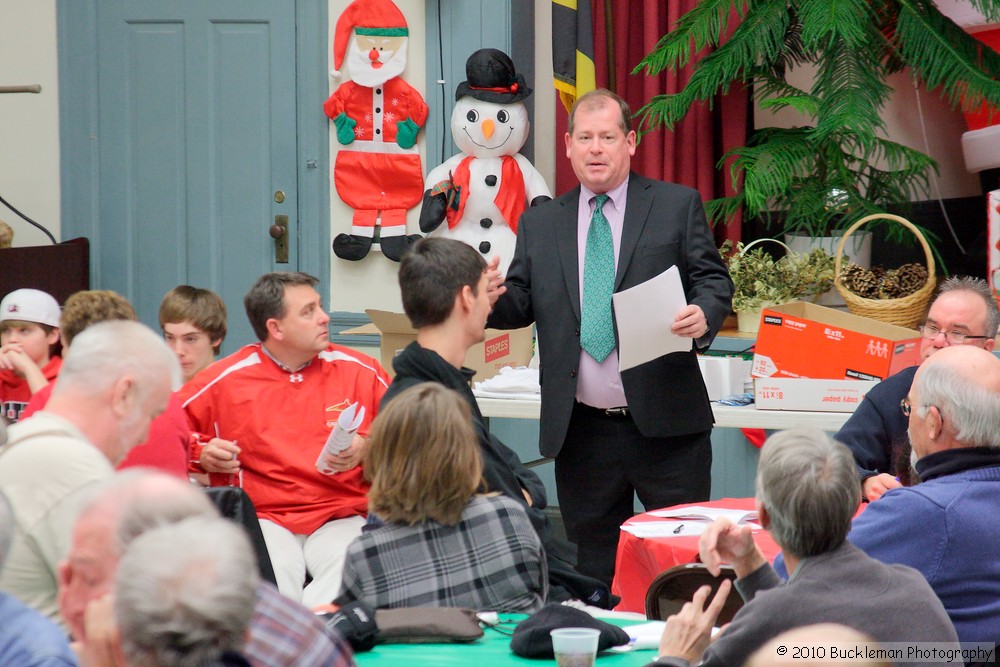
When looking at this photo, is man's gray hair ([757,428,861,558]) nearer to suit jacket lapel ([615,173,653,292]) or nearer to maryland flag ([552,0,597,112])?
suit jacket lapel ([615,173,653,292])

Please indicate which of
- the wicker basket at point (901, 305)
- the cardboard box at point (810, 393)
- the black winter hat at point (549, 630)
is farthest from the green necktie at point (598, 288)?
the wicker basket at point (901, 305)

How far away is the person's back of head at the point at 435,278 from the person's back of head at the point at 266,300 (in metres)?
0.74

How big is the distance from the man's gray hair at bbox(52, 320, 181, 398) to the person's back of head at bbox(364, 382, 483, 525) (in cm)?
43

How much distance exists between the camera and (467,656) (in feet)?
6.32

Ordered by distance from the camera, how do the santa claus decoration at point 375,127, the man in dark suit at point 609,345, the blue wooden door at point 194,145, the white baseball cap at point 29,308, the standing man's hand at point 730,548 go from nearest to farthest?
the standing man's hand at point 730,548
the man in dark suit at point 609,345
the white baseball cap at point 29,308
the santa claus decoration at point 375,127
the blue wooden door at point 194,145

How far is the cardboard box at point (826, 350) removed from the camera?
3.65 metres

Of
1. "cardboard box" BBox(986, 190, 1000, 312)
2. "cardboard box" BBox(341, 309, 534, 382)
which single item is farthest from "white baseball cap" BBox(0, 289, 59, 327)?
"cardboard box" BBox(986, 190, 1000, 312)

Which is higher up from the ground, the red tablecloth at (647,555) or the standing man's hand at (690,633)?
the standing man's hand at (690,633)

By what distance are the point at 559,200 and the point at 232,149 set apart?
107 inches

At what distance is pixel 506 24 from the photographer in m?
5.30

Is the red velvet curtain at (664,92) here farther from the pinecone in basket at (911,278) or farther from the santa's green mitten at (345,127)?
the santa's green mitten at (345,127)

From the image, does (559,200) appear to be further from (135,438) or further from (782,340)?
(135,438)

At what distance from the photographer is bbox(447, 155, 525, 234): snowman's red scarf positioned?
5031 mm

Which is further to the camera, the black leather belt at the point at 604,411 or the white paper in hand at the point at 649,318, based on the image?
the black leather belt at the point at 604,411
